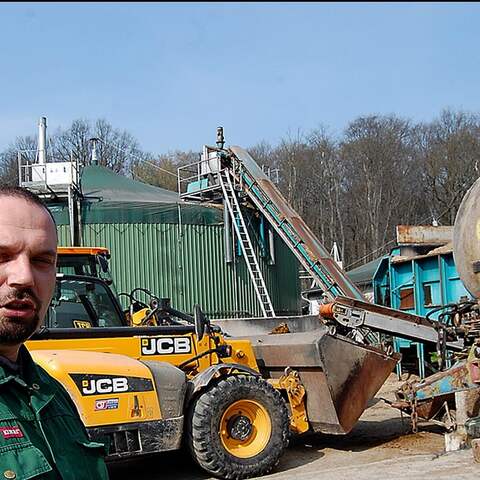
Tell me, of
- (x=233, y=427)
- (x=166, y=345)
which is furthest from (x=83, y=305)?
(x=233, y=427)

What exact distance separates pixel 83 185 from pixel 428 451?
1902cm

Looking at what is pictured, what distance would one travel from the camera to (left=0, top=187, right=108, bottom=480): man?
1725 mm

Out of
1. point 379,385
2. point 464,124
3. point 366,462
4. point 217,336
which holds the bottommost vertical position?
point 366,462

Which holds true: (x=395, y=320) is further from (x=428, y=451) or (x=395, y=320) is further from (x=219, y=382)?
(x=219, y=382)

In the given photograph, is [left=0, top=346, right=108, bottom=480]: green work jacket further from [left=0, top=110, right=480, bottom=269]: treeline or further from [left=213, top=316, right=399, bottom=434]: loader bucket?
[left=0, top=110, right=480, bottom=269]: treeline

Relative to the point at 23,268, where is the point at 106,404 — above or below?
below

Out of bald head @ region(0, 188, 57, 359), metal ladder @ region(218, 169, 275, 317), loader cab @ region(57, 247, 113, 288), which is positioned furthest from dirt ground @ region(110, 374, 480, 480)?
metal ladder @ region(218, 169, 275, 317)

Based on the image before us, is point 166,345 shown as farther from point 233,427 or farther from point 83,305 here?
point 233,427

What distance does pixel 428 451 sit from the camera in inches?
332

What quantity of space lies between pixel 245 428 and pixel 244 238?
16542 mm

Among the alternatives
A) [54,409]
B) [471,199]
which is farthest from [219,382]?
[54,409]

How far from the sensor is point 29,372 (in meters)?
1.91

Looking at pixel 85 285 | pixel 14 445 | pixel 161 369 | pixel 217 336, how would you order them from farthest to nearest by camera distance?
1. pixel 217 336
2. pixel 85 285
3. pixel 161 369
4. pixel 14 445

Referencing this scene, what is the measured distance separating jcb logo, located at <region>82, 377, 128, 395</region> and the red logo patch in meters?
5.23
